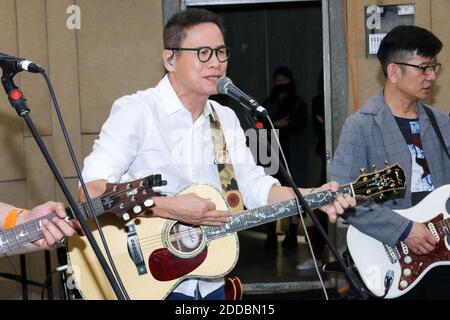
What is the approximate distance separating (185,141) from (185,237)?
0.45m

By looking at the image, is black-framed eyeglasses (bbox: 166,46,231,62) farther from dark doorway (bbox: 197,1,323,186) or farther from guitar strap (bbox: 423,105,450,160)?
dark doorway (bbox: 197,1,323,186)

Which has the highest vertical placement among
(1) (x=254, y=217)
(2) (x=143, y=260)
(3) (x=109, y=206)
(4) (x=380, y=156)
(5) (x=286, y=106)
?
(5) (x=286, y=106)

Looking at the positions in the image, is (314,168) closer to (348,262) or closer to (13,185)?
(13,185)

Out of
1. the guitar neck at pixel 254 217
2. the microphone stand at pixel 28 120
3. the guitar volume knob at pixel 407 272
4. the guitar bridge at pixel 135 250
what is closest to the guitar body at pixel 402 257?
the guitar volume knob at pixel 407 272

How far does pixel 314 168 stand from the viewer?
8.36 metres

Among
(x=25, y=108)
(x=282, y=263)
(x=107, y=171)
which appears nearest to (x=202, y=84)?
(x=107, y=171)

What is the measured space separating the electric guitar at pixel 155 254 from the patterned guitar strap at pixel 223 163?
Result: 155 millimetres

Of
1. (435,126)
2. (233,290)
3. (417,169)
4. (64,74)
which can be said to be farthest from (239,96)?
(64,74)

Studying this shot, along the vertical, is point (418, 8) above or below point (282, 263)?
above

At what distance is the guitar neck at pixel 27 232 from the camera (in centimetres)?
322

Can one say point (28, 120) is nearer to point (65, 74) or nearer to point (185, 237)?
point (185, 237)

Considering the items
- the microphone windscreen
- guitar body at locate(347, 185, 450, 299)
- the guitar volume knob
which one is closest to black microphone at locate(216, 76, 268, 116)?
the microphone windscreen

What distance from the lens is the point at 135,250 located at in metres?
3.54

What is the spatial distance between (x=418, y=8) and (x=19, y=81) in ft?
10.8
